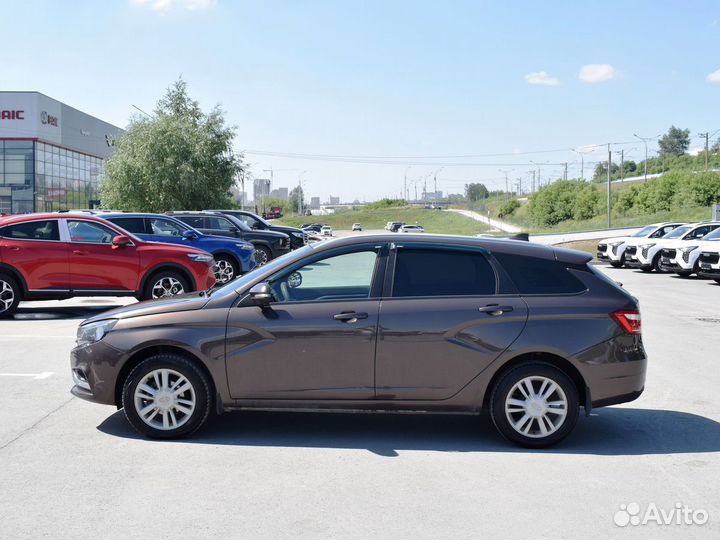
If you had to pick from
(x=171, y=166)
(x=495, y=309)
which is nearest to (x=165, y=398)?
(x=495, y=309)

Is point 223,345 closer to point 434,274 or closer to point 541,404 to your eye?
point 434,274

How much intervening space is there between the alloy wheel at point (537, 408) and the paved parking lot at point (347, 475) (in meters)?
0.19

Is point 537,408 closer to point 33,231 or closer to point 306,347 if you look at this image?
point 306,347

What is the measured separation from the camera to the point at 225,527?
4.53 meters

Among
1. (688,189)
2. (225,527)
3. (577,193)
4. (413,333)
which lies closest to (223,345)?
(413,333)

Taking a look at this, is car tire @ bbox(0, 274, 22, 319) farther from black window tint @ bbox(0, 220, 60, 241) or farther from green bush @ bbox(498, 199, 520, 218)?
green bush @ bbox(498, 199, 520, 218)

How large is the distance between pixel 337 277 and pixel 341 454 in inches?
54.2

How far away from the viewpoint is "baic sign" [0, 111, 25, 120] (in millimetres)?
64500

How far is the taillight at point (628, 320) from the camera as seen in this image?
20.5 ft

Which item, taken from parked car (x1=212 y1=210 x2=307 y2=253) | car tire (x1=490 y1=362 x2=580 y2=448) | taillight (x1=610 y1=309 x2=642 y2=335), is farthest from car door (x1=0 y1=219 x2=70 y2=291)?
parked car (x1=212 y1=210 x2=307 y2=253)

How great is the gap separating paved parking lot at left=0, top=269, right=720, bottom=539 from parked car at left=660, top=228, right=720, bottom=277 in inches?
672

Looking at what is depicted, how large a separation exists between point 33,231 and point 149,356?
28.7ft

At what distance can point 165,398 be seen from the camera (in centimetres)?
628

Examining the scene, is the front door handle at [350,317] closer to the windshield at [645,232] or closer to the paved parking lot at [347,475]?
the paved parking lot at [347,475]
